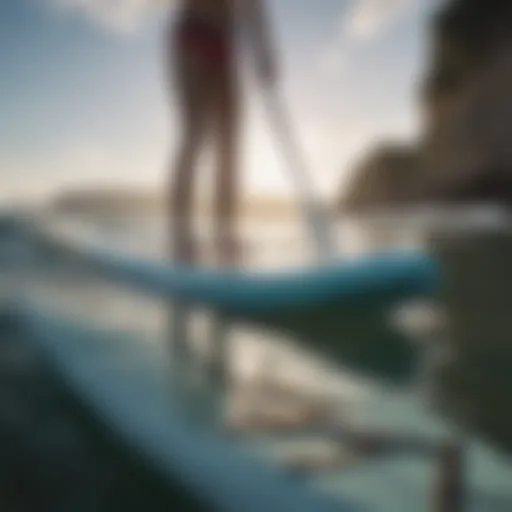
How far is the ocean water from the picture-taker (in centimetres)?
57

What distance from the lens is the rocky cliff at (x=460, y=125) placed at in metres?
0.80

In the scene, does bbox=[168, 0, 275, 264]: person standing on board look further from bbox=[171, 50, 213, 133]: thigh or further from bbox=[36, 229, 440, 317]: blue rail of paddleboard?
bbox=[36, 229, 440, 317]: blue rail of paddleboard

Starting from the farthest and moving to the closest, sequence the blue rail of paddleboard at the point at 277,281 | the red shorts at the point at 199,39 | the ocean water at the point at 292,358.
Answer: the blue rail of paddleboard at the point at 277,281 → the red shorts at the point at 199,39 → the ocean water at the point at 292,358

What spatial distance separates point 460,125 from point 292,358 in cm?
41

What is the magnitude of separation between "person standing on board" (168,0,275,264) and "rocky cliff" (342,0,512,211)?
0.14m

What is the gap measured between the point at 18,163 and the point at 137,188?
10cm

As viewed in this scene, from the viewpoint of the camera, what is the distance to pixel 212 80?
0.69m

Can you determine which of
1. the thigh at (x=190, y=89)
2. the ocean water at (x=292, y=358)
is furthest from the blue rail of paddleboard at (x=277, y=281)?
the thigh at (x=190, y=89)

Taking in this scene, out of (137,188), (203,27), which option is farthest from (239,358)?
(203,27)

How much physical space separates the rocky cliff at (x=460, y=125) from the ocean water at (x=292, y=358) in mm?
70

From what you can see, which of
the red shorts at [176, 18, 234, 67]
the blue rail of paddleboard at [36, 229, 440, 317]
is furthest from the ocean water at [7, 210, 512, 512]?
the red shorts at [176, 18, 234, 67]

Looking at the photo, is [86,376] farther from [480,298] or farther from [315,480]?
[480,298]

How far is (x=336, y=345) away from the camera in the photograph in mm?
914

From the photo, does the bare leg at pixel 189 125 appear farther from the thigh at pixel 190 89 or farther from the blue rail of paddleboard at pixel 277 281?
the blue rail of paddleboard at pixel 277 281
